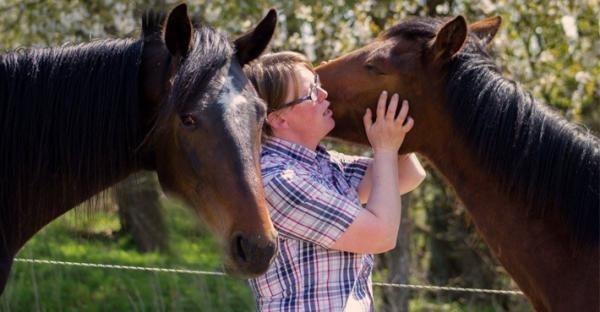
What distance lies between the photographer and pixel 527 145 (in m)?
3.20

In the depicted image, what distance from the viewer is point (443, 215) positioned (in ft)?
28.3

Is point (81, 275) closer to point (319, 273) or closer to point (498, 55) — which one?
point (498, 55)

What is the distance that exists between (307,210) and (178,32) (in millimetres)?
650

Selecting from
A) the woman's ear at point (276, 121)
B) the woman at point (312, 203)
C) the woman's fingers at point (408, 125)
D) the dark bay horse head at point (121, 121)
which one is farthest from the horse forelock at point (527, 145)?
the dark bay horse head at point (121, 121)

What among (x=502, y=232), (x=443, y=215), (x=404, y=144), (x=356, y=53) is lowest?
(x=443, y=215)

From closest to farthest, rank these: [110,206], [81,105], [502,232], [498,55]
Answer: [81,105], [110,206], [502,232], [498,55]

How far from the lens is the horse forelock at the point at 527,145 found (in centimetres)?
317

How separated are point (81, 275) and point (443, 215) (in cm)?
313

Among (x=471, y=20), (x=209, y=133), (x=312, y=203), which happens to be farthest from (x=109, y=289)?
(x=209, y=133)

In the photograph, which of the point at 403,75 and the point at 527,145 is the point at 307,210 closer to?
the point at 403,75

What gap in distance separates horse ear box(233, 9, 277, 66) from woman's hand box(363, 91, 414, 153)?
0.46 meters

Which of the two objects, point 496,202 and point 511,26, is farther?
point 511,26

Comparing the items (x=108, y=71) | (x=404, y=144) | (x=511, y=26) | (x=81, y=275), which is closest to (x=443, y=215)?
(x=511, y=26)

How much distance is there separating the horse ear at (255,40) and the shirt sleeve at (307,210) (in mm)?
398
